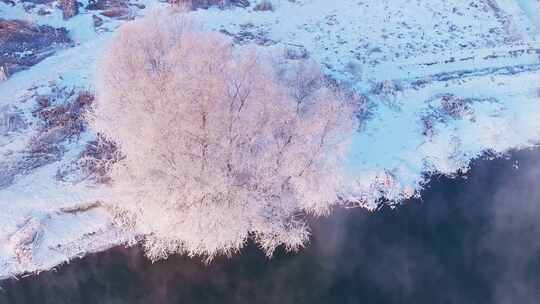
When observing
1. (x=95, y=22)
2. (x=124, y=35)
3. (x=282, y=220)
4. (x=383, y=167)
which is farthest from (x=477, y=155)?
(x=95, y=22)

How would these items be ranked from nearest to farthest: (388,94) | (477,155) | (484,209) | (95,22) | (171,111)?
(171,111) < (484,209) < (477,155) < (388,94) < (95,22)

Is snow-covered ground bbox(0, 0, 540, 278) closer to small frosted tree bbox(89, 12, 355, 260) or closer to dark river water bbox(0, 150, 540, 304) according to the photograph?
dark river water bbox(0, 150, 540, 304)

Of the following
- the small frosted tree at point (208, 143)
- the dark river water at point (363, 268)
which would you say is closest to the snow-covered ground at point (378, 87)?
the dark river water at point (363, 268)

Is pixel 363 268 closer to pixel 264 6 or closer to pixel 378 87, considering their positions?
pixel 378 87

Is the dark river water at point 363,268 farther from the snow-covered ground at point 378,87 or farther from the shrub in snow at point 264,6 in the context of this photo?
the shrub in snow at point 264,6

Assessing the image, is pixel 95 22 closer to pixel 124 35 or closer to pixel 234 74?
pixel 124 35

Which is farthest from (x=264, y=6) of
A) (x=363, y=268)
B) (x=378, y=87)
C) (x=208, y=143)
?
(x=363, y=268)
